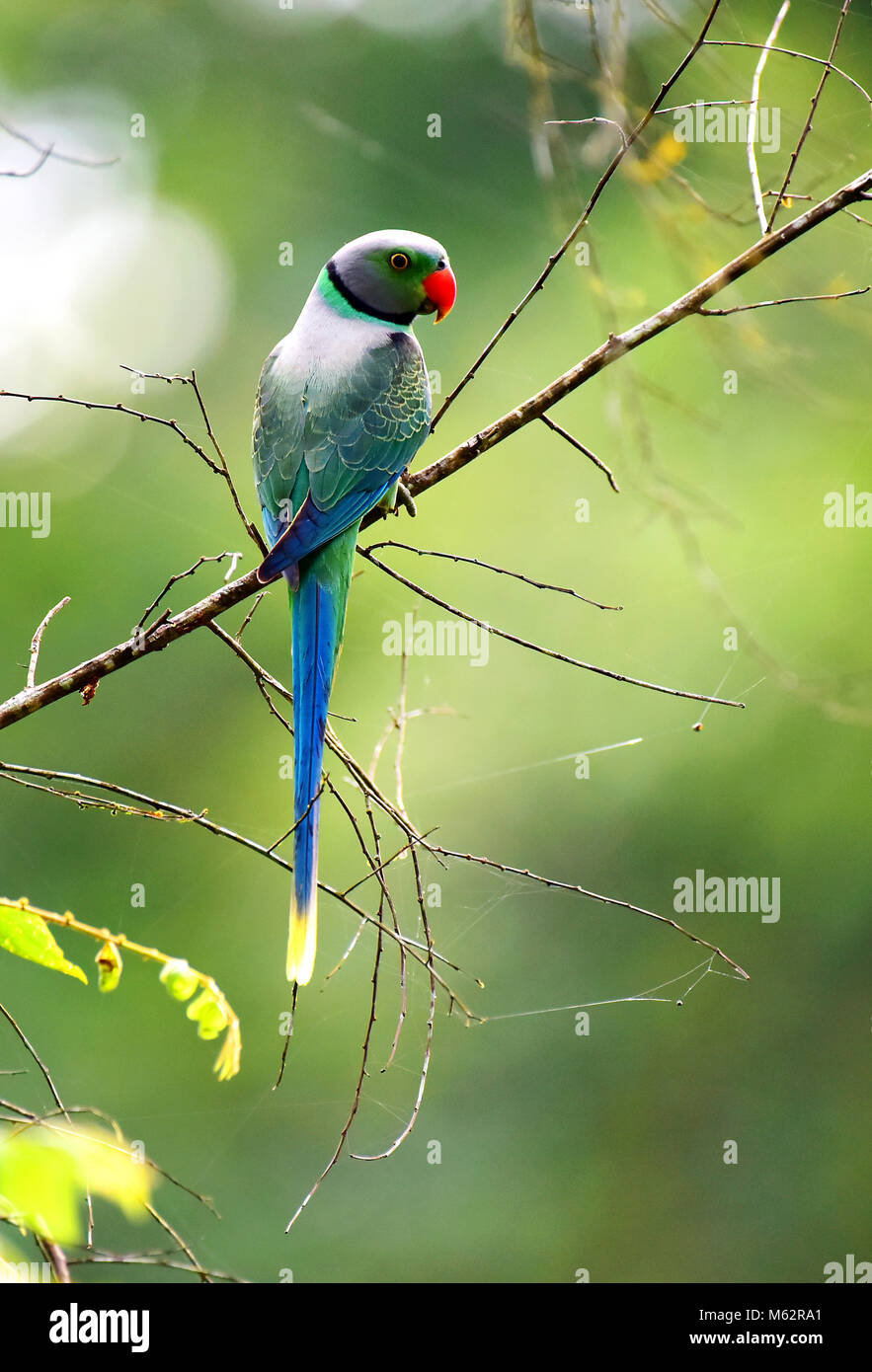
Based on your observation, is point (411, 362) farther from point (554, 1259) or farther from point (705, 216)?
point (554, 1259)

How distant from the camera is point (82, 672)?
149 centimetres

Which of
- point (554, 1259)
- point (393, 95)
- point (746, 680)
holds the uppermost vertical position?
point (393, 95)

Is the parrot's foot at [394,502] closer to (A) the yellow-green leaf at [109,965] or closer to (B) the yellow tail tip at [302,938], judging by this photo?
(B) the yellow tail tip at [302,938]

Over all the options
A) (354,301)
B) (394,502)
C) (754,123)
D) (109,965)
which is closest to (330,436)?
(394,502)

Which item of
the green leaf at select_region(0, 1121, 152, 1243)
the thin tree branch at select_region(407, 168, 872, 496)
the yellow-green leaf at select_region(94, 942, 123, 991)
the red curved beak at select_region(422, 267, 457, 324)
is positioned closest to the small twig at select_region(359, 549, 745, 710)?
the thin tree branch at select_region(407, 168, 872, 496)

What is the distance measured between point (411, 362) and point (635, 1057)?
15.0 feet

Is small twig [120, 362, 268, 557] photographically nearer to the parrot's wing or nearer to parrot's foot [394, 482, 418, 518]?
the parrot's wing

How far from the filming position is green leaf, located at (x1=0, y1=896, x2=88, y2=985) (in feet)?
3.56

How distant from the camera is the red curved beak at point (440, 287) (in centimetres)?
212

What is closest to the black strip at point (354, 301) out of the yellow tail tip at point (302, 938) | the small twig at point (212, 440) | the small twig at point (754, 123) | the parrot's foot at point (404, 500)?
the parrot's foot at point (404, 500)

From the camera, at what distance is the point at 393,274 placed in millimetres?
2123

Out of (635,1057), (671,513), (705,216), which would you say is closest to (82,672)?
(671,513)

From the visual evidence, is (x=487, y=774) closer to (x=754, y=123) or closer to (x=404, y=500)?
(x=404, y=500)

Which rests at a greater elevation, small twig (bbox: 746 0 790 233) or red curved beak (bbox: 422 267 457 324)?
red curved beak (bbox: 422 267 457 324)
